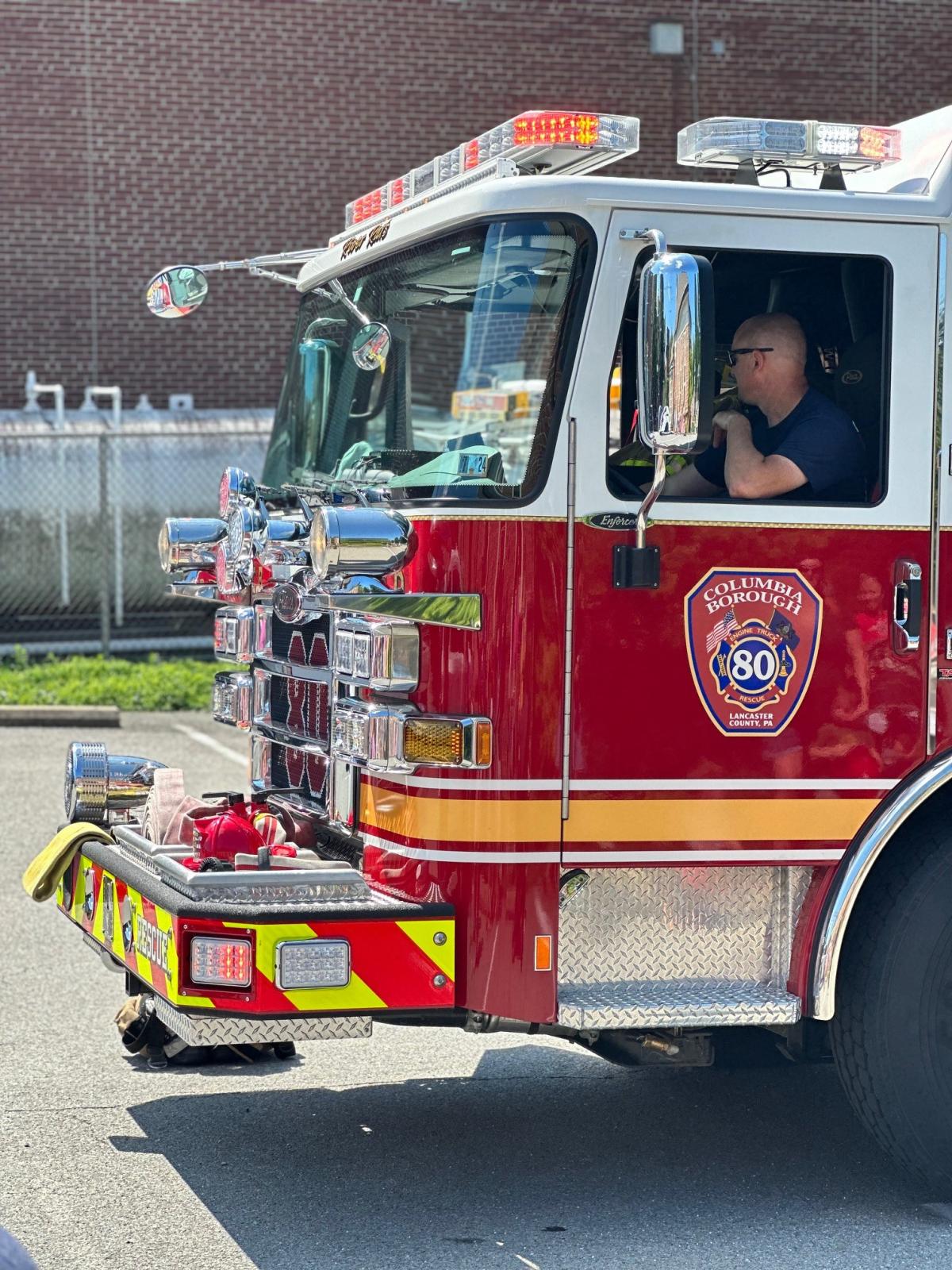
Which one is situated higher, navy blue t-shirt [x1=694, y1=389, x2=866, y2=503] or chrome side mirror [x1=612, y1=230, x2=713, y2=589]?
chrome side mirror [x1=612, y1=230, x2=713, y2=589]

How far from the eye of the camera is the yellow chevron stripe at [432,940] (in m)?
4.14

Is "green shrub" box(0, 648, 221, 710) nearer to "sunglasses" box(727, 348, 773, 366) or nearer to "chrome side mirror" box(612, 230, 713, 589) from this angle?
"sunglasses" box(727, 348, 773, 366)

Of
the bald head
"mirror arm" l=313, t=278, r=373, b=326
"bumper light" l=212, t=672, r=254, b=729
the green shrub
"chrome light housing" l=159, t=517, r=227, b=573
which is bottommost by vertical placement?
the green shrub

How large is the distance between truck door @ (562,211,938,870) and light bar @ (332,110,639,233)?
320mm

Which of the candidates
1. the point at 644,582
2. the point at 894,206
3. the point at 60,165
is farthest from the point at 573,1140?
the point at 60,165

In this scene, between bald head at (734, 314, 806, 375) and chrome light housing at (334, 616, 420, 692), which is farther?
bald head at (734, 314, 806, 375)

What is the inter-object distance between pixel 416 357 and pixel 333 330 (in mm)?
376

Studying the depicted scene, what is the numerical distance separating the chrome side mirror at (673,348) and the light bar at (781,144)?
2.21 feet

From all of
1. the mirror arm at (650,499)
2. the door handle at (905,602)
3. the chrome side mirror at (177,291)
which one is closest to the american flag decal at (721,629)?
the mirror arm at (650,499)

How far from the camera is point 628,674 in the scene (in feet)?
13.9

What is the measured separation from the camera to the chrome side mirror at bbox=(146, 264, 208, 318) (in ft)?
17.9

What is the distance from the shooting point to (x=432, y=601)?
4168 mm

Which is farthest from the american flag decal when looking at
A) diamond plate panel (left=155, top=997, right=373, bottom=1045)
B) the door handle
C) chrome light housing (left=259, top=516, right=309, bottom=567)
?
diamond plate panel (left=155, top=997, right=373, bottom=1045)

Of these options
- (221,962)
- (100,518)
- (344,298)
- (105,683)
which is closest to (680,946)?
(221,962)
